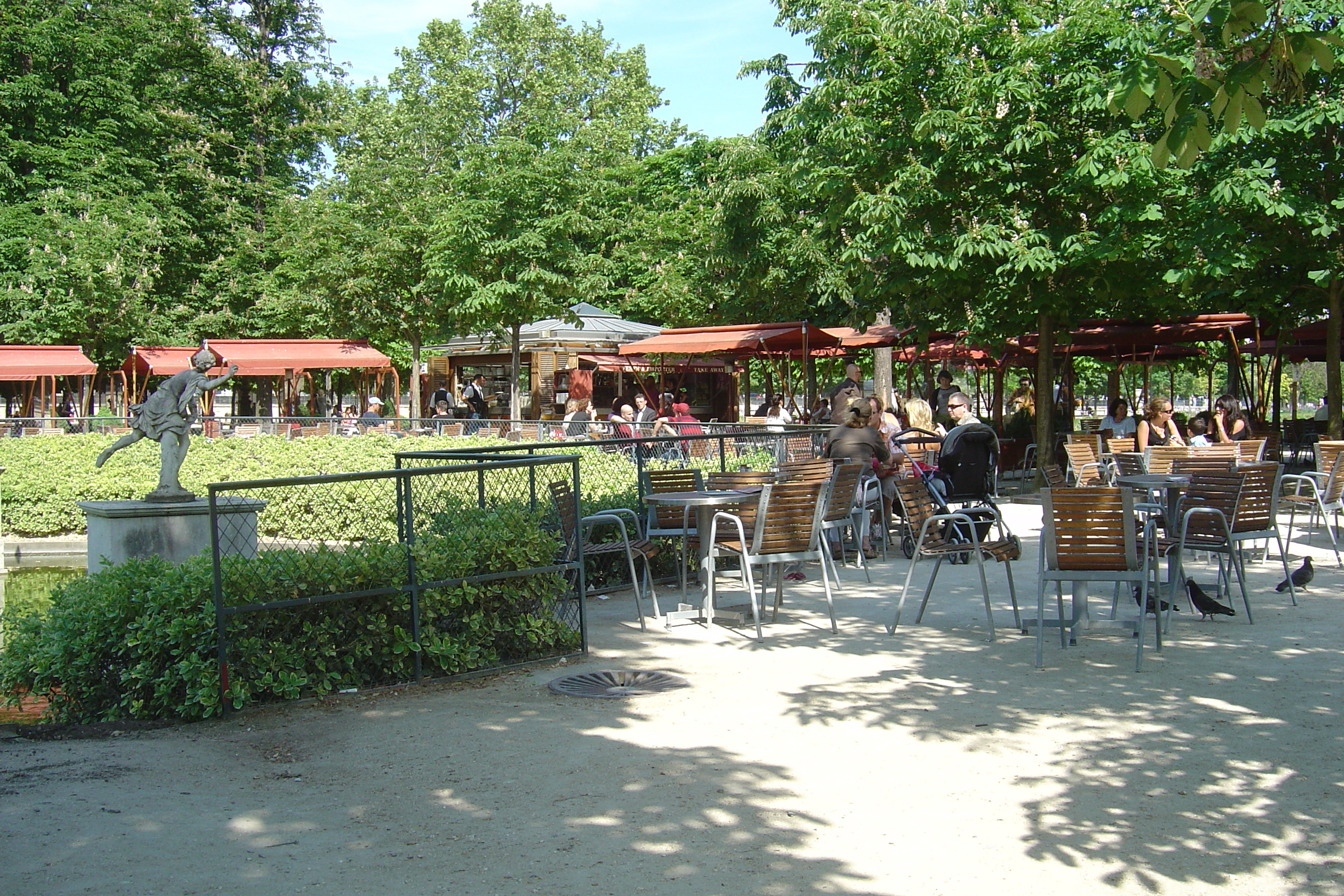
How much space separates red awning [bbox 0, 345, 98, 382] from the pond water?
713 inches

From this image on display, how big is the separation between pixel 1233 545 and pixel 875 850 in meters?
5.14

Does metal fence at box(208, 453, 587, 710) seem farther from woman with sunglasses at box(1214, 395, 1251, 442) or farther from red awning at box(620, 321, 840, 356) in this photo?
red awning at box(620, 321, 840, 356)

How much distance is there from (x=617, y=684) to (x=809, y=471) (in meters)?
3.79

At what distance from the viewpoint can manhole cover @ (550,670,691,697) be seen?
6.24 m

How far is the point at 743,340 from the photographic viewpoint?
21.2 metres

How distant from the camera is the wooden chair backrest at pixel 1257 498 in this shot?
26.7 ft

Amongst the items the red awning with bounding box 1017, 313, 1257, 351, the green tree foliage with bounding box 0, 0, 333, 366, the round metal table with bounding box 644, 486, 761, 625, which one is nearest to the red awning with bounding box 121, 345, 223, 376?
the green tree foliage with bounding box 0, 0, 333, 366

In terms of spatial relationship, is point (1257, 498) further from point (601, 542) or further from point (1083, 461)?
point (601, 542)

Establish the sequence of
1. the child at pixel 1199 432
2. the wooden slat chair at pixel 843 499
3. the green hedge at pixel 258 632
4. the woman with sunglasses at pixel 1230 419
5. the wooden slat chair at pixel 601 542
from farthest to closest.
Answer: the woman with sunglasses at pixel 1230 419 → the child at pixel 1199 432 → the wooden slat chair at pixel 843 499 → the wooden slat chair at pixel 601 542 → the green hedge at pixel 258 632

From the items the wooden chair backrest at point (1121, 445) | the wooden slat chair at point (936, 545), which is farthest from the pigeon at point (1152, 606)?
the wooden chair backrest at point (1121, 445)

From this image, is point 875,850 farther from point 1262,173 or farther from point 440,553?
point 1262,173

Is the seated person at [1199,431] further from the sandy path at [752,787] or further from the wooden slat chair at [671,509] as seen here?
the sandy path at [752,787]

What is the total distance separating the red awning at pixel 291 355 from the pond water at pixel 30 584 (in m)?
18.2

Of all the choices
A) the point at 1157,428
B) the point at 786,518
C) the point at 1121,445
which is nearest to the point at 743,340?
the point at 1121,445
